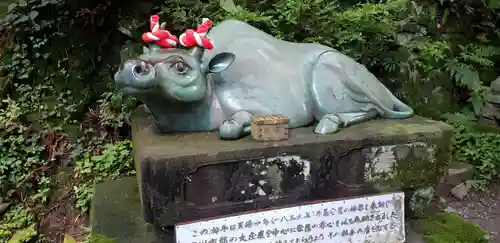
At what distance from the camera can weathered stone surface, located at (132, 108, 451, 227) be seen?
2.18 m

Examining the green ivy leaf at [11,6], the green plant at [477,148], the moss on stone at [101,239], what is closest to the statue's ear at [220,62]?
the moss on stone at [101,239]

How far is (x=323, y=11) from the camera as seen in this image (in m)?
4.04

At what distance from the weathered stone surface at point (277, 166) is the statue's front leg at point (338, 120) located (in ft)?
0.13

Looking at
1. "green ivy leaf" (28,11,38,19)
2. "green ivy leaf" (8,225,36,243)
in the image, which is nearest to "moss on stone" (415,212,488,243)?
"green ivy leaf" (8,225,36,243)

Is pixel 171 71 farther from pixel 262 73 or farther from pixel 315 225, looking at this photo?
pixel 315 225

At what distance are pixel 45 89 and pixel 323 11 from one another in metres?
2.47

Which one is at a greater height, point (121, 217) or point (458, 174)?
point (121, 217)

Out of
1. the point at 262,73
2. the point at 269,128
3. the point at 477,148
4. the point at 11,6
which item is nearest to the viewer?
the point at 269,128

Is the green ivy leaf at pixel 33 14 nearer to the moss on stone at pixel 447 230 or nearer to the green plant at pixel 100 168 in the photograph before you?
the green plant at pixel 100 168

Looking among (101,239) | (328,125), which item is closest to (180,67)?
(328,125)

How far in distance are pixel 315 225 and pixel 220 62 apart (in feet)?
3.14

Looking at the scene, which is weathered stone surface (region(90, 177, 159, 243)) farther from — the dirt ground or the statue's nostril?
the dirt ground

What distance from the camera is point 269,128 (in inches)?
92.2

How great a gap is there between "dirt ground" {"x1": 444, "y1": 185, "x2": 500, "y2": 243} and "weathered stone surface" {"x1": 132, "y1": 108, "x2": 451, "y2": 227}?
1.88 m
